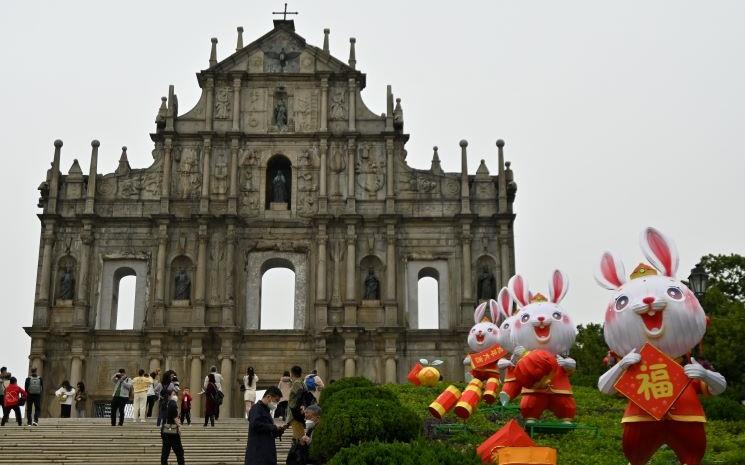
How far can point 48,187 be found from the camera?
35.7 meters

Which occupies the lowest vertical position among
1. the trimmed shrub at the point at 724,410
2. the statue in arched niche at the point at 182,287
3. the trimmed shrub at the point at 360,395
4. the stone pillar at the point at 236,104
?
the trimmed shrub at the point at 724,410

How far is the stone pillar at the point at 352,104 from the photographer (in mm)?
36625

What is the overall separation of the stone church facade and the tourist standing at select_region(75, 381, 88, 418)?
2.45ft

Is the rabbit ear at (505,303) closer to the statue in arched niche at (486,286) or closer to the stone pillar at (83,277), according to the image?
the statue in arched niche at (486,286)

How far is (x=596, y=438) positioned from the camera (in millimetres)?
16719

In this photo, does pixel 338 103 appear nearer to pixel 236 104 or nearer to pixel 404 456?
pixel 236 104

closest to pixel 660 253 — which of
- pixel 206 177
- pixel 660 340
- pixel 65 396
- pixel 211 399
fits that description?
pixel 660 340

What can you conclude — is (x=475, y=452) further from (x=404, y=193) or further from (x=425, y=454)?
(x=404, y=193)

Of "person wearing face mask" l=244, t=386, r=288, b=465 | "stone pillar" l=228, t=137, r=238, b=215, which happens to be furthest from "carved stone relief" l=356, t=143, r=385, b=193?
"person wearing face mask" l=244, t=386, r=288, b=465

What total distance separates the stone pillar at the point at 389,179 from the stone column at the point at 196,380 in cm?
859

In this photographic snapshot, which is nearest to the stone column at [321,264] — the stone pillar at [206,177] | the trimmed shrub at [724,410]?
the stone pillar at [206,177]

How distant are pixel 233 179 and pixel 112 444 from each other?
1771 cm

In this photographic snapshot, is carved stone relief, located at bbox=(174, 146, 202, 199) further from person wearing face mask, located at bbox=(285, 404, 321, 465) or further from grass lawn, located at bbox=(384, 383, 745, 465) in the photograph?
person wearing face mask, located at bbox=(285, 404, 321, 465)

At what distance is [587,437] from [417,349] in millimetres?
17243
